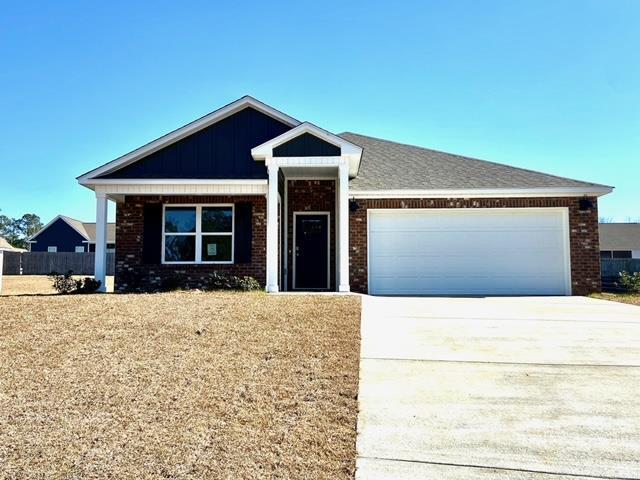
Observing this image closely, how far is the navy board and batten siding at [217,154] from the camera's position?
12156mm

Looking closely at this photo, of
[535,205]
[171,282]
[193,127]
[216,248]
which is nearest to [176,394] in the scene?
[171,282]

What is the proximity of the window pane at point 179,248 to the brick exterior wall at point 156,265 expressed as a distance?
9.2 inches

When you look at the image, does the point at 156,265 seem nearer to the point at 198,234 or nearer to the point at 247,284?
the point at 198,234


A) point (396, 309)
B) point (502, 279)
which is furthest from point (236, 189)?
point (502, 279)

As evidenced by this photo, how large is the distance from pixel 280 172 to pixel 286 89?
3.24 metres

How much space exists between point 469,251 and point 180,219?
26.5 feet

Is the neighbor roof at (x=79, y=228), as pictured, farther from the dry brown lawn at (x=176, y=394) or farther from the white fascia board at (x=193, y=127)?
the dry brown lawn at (x=176, y=394)

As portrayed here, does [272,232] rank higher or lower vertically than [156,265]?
higher

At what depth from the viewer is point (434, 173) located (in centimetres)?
1387

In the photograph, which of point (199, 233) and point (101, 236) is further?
point (199, 233)

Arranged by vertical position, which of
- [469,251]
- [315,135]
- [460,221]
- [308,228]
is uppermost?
[315,135]

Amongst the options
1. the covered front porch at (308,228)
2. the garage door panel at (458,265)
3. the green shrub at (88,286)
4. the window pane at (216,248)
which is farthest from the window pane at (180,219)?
the garage door panel at (458,265)

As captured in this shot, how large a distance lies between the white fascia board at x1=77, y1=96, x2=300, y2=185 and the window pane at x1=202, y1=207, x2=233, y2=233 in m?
2.10

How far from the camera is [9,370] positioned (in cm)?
469
